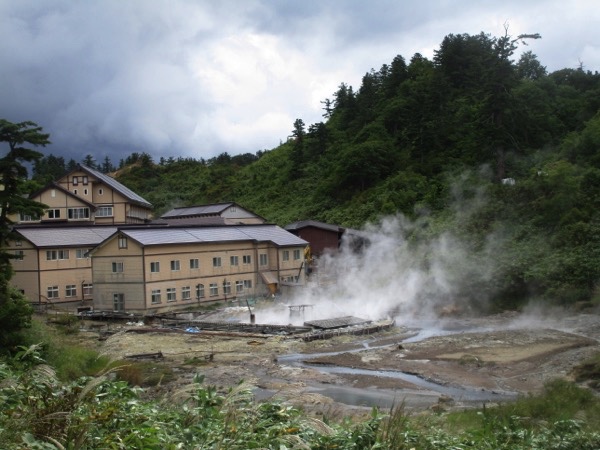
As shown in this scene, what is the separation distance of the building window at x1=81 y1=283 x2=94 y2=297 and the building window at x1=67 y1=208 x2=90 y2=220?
10400 millimetres

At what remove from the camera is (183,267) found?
1407 inches

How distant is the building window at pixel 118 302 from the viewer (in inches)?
1351

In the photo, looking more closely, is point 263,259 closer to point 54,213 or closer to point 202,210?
point 202,210

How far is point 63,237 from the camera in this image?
37.7m

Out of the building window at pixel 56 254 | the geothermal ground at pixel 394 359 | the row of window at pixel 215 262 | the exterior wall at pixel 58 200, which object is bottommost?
the geothermal ground at pixel 394 359

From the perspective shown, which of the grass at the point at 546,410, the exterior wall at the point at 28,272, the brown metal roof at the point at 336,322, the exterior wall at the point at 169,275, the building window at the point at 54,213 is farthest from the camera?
the building window at the point at 54,213

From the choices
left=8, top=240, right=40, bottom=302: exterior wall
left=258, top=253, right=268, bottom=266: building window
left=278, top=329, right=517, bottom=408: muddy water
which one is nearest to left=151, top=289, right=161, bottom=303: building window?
left=8, top=240, right=40, bottom=302: exterior wall

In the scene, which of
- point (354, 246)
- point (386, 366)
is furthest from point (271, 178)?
point (386, 366)

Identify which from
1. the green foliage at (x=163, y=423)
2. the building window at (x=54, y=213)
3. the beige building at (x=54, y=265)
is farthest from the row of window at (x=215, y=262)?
the green foliage at (x=163, y=423)

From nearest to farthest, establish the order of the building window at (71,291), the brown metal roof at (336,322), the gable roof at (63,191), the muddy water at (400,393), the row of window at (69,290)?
1. the muddy water at (400,393)
2. the brown metal roof at (336,322)
3. the row of window at (69,290)
4. the building window at (71,291)
5. the gable roof at (63,191)

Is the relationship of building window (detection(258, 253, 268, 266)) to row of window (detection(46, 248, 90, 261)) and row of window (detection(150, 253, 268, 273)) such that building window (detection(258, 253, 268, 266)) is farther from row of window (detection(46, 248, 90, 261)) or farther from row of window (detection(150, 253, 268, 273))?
row of window (detection(46, 248, 90, 261))

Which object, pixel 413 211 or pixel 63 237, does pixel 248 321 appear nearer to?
pixel 63 237

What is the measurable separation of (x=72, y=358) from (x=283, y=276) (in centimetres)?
2384

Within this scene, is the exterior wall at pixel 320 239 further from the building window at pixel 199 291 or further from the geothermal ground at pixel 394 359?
the geothermal ground at pixel 394 359
